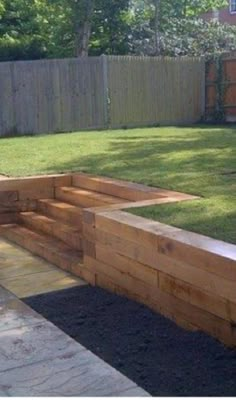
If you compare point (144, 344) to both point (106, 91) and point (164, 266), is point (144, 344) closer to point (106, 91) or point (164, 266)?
point (164, 266)

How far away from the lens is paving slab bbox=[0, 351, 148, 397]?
3.07m

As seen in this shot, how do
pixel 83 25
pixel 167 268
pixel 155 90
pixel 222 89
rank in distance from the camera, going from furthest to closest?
pixel 83 25
pixel 222 89
pixel 155 90
pixel 167 268

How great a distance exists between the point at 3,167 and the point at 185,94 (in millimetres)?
9979

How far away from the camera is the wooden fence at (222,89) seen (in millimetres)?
16500

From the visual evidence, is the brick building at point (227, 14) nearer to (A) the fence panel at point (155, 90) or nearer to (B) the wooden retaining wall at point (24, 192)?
(A) the fence panel at point (155, 90)

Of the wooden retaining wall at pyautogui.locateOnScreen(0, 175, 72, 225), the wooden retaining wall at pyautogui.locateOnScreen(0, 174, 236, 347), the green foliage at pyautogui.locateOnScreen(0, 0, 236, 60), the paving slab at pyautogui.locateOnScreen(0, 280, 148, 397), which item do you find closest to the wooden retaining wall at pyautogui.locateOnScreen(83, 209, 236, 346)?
the wooden retaining wall at pyautogui.locateOnScreen(0, 174, 236, 347)

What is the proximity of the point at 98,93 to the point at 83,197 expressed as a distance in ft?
30.2

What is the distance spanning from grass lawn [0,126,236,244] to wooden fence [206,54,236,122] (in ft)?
17.1

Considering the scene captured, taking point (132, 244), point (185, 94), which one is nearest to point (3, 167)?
point (132, 244)

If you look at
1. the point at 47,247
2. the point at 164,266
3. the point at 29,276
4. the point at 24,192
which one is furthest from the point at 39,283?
A: the point at 24,192

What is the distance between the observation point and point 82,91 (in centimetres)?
1508

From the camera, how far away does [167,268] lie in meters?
3.83

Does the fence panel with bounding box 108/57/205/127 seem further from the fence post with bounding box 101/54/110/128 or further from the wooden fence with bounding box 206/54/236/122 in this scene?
the wooden fence with bounding box 206/54/236/122
